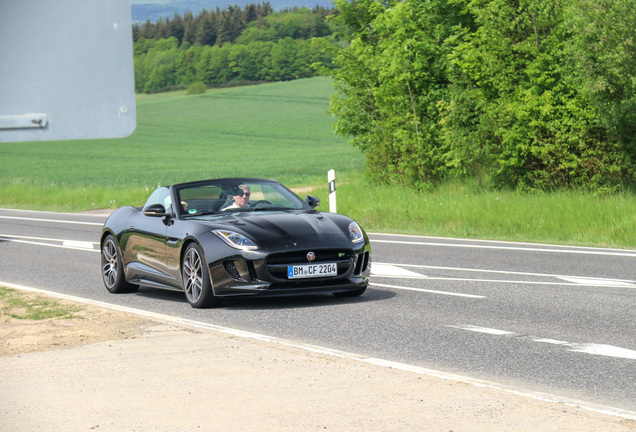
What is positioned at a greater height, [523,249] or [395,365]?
[395,365]

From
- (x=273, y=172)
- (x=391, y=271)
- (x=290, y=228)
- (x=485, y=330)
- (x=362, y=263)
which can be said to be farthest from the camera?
(x=273, y=172)

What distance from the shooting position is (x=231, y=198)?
1210 centimetres

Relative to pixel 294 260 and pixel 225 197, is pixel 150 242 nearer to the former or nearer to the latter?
pixel 225 197

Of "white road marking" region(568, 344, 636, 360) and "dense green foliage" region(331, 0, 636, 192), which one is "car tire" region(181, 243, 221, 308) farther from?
"dense green foliage" region(331, 0, 636, 192)

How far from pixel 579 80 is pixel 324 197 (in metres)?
9.09

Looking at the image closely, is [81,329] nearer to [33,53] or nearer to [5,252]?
[33,53]

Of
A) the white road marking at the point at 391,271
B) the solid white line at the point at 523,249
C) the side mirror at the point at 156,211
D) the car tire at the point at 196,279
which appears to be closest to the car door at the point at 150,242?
the side mirror at the point at 156,211

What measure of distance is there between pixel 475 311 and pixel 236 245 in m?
2.50

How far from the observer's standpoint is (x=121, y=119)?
2863 mm

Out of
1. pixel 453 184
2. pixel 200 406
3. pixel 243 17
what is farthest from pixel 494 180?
pixel 243 17

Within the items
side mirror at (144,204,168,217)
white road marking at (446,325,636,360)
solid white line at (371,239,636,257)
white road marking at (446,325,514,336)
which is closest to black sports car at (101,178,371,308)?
side mirror at (144,204,168,217)

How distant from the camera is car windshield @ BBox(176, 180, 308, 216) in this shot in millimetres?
12023

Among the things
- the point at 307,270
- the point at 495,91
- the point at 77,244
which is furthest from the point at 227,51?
the point at 307,270

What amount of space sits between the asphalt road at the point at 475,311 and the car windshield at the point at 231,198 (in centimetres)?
107
